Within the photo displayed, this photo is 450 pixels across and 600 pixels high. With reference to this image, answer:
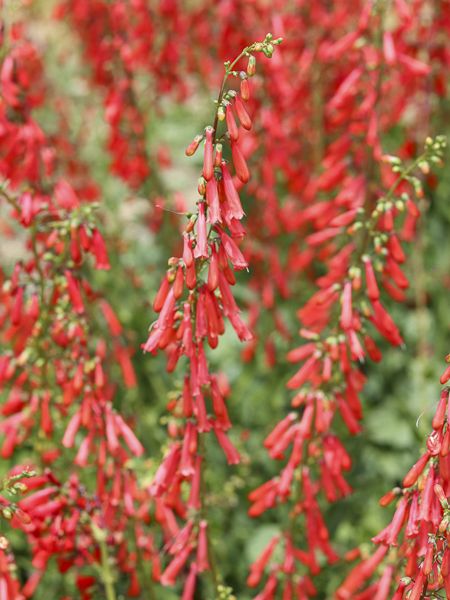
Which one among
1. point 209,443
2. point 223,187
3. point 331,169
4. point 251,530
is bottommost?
point 251,530

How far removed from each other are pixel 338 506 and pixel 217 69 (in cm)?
361

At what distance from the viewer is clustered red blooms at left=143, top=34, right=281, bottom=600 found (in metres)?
2.80

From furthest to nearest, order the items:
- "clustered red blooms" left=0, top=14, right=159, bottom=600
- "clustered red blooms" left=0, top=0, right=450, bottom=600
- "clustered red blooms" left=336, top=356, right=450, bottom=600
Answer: "clustered red blooms" left=0, top=14, right=159, bottom=600
"clustered red blooms" left=0, top=0, right=450, bottom=600
"clustered red blooms" left=336, top=356, right=450, bottom=600

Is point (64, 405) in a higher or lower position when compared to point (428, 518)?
higher

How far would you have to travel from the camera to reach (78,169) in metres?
7.01

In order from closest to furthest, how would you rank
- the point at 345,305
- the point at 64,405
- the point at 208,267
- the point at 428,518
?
the point at 428,518 → the point at 208,267 → the point at 345,305 → the point at 64,405

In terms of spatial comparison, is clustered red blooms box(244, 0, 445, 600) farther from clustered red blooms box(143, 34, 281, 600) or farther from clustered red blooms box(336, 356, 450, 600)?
clustered red blooms box(336, 356, 450, 600)

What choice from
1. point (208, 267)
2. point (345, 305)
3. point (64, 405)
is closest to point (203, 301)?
point (208, 267)

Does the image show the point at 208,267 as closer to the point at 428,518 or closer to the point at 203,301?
the point at 203,301

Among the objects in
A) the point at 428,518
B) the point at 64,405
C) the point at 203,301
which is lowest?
the point at 428,518

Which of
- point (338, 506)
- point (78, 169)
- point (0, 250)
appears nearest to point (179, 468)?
point (338, 506)

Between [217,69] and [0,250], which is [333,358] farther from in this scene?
[0,250]

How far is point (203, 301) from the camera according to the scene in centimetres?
298

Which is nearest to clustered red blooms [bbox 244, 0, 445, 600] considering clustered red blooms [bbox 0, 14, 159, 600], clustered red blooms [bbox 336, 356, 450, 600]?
clustered red blooms [bbox 0, 14, 159, 600]
